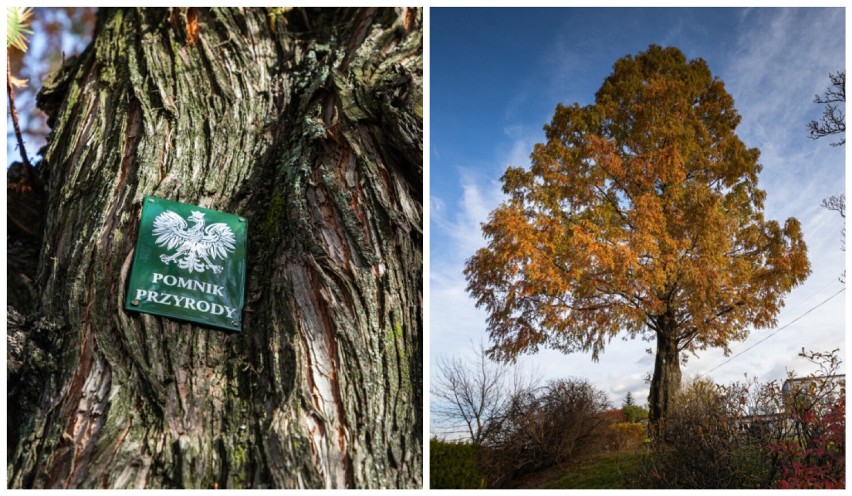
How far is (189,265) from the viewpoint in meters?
2.07

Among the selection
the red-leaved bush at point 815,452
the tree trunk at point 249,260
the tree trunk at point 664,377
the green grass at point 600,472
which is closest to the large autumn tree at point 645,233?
the tree trunk at point 664,377

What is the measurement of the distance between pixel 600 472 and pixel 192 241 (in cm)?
336

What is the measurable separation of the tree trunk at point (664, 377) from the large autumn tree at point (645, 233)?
0.04ft

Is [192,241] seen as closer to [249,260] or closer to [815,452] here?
[249,260]

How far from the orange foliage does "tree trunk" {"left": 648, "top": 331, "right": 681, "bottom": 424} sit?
0.33 ft

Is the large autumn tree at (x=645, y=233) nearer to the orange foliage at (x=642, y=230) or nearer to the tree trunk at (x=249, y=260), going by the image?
the orange foliage at (x=642, y=230)

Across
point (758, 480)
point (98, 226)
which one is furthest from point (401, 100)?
point (758, 480)

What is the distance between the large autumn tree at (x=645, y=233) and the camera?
5555mm

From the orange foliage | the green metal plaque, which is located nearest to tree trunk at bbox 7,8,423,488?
the green metal plaque

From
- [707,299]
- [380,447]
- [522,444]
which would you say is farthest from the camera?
[707,299]

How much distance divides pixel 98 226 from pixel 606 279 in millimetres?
4454

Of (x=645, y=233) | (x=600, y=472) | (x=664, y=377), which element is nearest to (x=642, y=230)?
(x=645, y=233)
